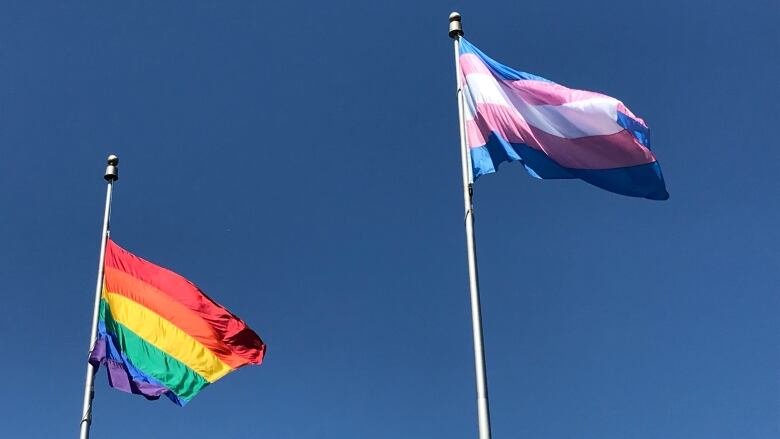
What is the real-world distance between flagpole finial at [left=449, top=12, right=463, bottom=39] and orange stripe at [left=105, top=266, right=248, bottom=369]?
839 cm

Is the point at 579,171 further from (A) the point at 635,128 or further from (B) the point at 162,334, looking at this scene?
(B) the point at 162,334

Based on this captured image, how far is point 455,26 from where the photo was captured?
17.2 m

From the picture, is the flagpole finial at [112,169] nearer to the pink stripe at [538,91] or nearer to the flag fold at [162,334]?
the flag fold at [162,334]

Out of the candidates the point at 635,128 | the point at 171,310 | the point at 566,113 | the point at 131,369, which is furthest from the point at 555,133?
the point at 131,369

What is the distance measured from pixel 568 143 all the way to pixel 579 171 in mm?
600

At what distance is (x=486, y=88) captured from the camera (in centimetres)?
1656

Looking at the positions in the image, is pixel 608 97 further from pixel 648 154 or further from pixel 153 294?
pixel 153 294

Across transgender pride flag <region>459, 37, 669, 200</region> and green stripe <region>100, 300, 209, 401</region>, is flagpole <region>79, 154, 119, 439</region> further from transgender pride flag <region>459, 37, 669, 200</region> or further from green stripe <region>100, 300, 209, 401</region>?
transgender pride flag <region>459, 37, 669, 200</region>

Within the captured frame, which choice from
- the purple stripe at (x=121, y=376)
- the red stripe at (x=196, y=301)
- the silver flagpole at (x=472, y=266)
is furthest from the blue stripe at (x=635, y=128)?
the purple stripe at (x=121, y=376)

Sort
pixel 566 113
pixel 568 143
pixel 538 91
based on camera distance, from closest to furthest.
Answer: pixel 568 143, pixel 566 113, pixel 538 91

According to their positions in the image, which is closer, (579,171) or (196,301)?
(579,171)

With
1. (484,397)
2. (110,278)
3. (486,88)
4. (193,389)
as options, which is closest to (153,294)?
(110,278)

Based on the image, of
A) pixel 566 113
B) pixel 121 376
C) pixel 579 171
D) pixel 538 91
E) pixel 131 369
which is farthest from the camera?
pixel 131 369

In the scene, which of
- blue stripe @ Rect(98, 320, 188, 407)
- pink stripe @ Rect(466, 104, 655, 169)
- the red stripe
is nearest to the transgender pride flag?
pink stripe @ Rect(466, 104, 655, 169)
